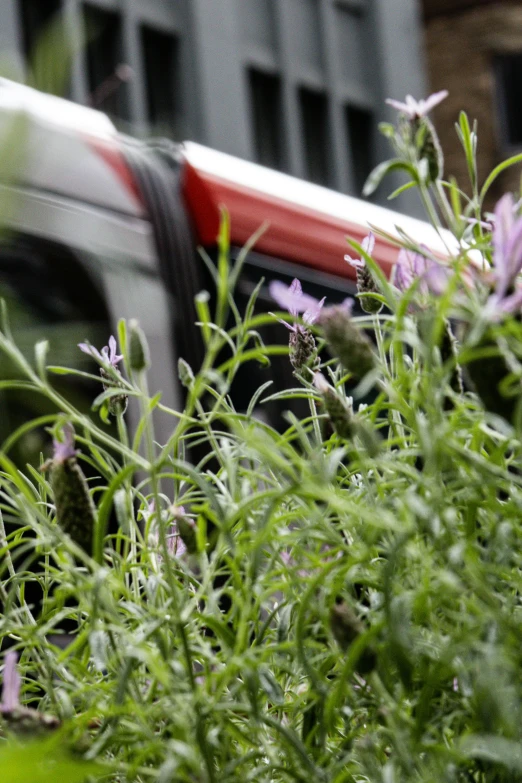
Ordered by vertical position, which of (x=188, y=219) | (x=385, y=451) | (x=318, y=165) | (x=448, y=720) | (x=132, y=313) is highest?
(x=318, y=165)

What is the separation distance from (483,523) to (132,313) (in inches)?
90.9

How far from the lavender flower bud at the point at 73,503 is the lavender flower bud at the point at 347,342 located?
0.37 ft

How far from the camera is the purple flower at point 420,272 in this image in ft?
1.38

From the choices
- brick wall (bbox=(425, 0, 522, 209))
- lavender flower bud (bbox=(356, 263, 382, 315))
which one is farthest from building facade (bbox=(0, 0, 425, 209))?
lavender flower bud (bbox=(356, 263, 382, 315))

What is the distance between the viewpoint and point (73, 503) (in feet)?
1.49

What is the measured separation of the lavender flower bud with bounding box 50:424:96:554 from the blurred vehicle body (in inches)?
72.7

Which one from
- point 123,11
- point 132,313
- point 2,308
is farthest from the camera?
point 123,11

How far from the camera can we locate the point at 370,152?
9.52m

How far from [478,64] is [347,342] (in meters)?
9.63

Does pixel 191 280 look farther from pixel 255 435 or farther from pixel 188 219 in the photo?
pixel 255 435

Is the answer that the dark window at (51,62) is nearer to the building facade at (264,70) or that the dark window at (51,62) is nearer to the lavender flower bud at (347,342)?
the lavender flower bud at (347,342)

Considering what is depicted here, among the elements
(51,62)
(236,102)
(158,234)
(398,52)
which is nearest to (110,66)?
(236,102)

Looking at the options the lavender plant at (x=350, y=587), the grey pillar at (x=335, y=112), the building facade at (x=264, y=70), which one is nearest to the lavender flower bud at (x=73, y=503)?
the lavender plant at (x=350, y=587)

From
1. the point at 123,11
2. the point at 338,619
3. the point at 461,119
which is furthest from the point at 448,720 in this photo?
the point at 123,11
